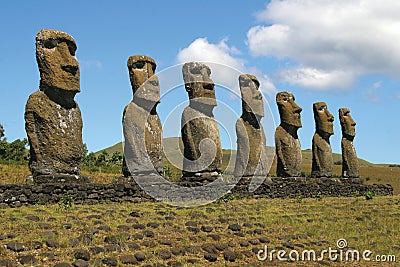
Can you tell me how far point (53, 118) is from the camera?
1459 cm

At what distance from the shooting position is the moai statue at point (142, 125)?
54.6ft

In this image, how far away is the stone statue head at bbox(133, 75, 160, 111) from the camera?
17156 mm

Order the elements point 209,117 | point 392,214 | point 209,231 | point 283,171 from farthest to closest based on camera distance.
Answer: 1. point 283,171
2. point 209,117
3. point 392,214
4. point 209,231

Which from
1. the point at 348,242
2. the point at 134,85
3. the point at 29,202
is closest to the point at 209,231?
the point at 348,242

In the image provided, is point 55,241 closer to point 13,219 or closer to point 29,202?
point 13,219

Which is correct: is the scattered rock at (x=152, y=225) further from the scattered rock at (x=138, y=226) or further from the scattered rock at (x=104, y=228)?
the scattered rock at (x=104, y=228)

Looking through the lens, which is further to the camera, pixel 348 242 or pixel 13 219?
pixel 348 242

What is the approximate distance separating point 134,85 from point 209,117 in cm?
293

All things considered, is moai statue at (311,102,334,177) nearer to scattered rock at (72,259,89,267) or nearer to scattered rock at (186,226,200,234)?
scattered rock at (186,226,200,234)

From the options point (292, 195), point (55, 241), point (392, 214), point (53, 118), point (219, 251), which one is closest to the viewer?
point (55, 241)

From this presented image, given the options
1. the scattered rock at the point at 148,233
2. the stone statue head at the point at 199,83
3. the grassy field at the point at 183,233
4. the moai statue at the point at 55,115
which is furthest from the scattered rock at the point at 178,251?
the stone statue head at the point at 199,83

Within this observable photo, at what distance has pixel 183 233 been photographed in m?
11.6

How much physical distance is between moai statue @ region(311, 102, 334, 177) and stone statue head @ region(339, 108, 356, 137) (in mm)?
1601

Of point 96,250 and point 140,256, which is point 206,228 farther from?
point 96,250
